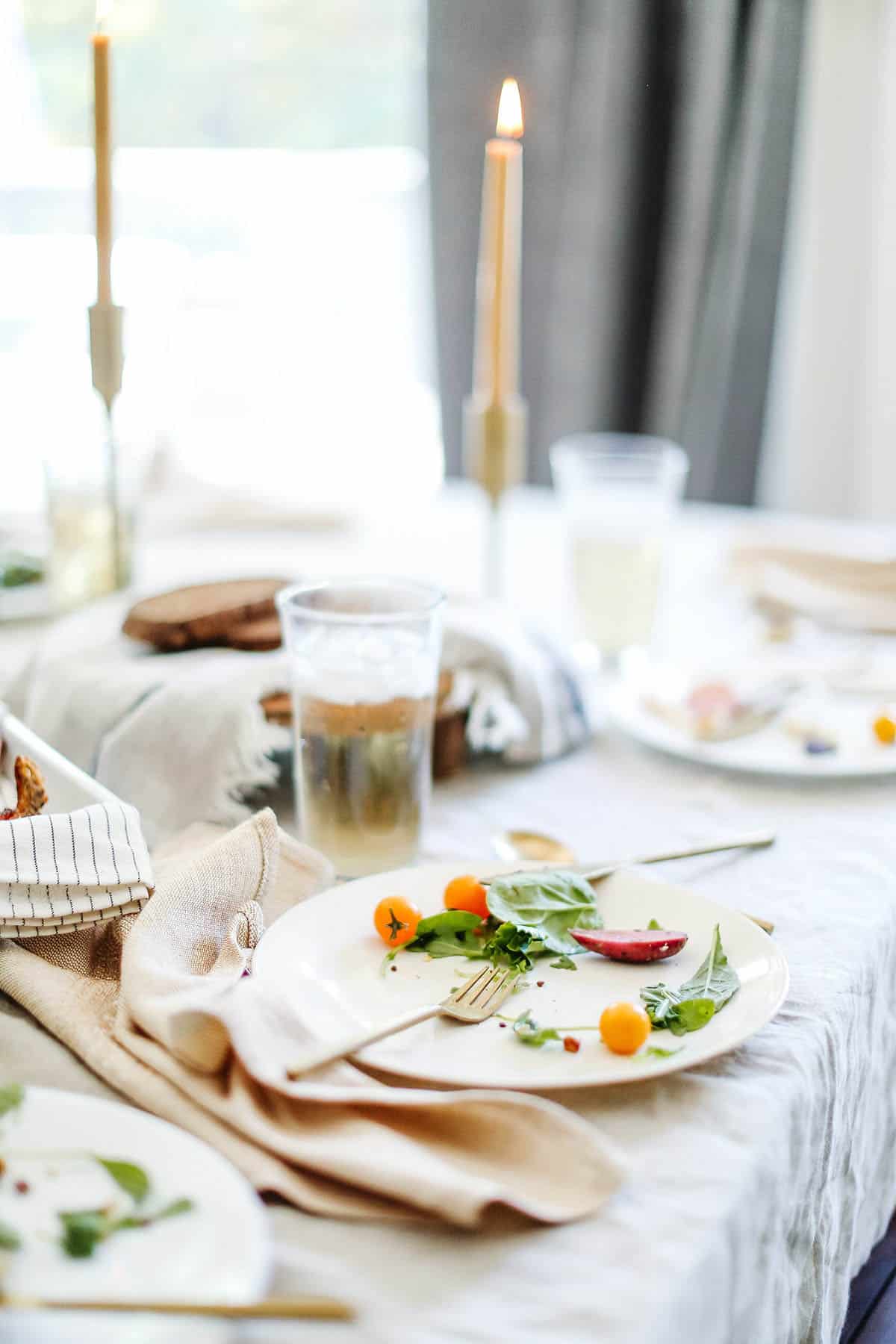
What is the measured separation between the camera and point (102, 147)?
1.09 metres

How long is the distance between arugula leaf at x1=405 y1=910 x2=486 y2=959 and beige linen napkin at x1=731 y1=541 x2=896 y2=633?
34.0 inches

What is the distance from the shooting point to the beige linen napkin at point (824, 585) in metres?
→ 1.50

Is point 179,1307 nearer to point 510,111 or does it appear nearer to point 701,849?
point 701,849

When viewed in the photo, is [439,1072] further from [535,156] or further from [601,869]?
[535,156]

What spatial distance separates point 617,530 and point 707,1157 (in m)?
0.86

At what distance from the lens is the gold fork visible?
60cm

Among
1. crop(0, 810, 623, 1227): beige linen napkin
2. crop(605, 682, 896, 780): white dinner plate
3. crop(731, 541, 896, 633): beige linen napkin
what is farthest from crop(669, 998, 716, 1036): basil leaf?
crop(731, 541, 896, 633): beige linen napkin

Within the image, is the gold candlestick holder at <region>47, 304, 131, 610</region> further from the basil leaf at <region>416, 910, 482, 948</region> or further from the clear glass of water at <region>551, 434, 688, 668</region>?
the basil leaf at <region>416, 910, 482, 948</region>

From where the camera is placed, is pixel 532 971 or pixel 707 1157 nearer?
pixel 707 1157

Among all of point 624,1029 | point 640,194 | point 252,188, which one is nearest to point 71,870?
point 624,1029

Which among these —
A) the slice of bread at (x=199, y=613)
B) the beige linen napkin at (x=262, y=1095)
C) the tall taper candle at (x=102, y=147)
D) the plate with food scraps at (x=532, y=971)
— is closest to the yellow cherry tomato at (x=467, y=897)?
the plate with food scraps at (x=532, y=971)

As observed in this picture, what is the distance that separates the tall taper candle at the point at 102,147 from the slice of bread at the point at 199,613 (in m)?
0.26

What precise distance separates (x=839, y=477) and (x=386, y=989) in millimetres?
3033

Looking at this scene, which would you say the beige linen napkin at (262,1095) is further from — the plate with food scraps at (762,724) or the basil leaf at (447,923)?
the plate with food scraps at (762,724)
